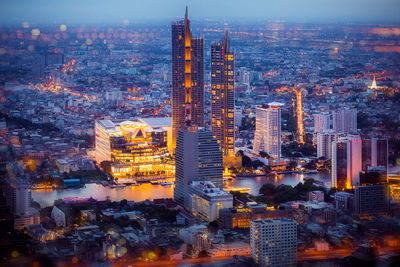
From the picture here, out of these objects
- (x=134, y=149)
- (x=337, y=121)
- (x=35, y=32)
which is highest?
(x=35, y=32)

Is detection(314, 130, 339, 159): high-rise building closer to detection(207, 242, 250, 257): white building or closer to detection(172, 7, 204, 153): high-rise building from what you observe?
detection(172, 7, 204, 153): high-rise building

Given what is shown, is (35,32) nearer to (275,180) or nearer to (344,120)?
(275,180)

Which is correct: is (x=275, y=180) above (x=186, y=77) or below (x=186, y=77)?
below

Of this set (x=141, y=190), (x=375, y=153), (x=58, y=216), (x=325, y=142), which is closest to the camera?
(x=58, y=216)

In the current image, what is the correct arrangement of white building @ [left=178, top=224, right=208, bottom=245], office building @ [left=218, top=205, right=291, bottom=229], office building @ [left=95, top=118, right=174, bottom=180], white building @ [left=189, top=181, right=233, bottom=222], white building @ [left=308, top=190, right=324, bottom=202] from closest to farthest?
1. white building @ [left=178, top=224, right=208, bottom=245]
2. office building @ [left=218, top=205, right=291, bottom=229]
3. white building @ [left=189, top=181, right=233, bottom=222]
4. white building @ [left=308, top=190, right=324, bottom=202]
5. office building @ [left=95, top=118, right=174, bottom=180]

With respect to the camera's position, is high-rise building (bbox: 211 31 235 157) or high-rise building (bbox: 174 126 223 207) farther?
high-rise building (bbox: 211 31 235 157)

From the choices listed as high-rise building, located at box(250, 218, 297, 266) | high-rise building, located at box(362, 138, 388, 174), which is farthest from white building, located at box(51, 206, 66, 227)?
high-rise building, located at box(362, 138, 388, 174)

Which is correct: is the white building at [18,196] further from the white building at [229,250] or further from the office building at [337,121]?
the office building at [337,121]

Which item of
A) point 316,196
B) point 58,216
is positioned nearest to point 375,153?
point 316,196
